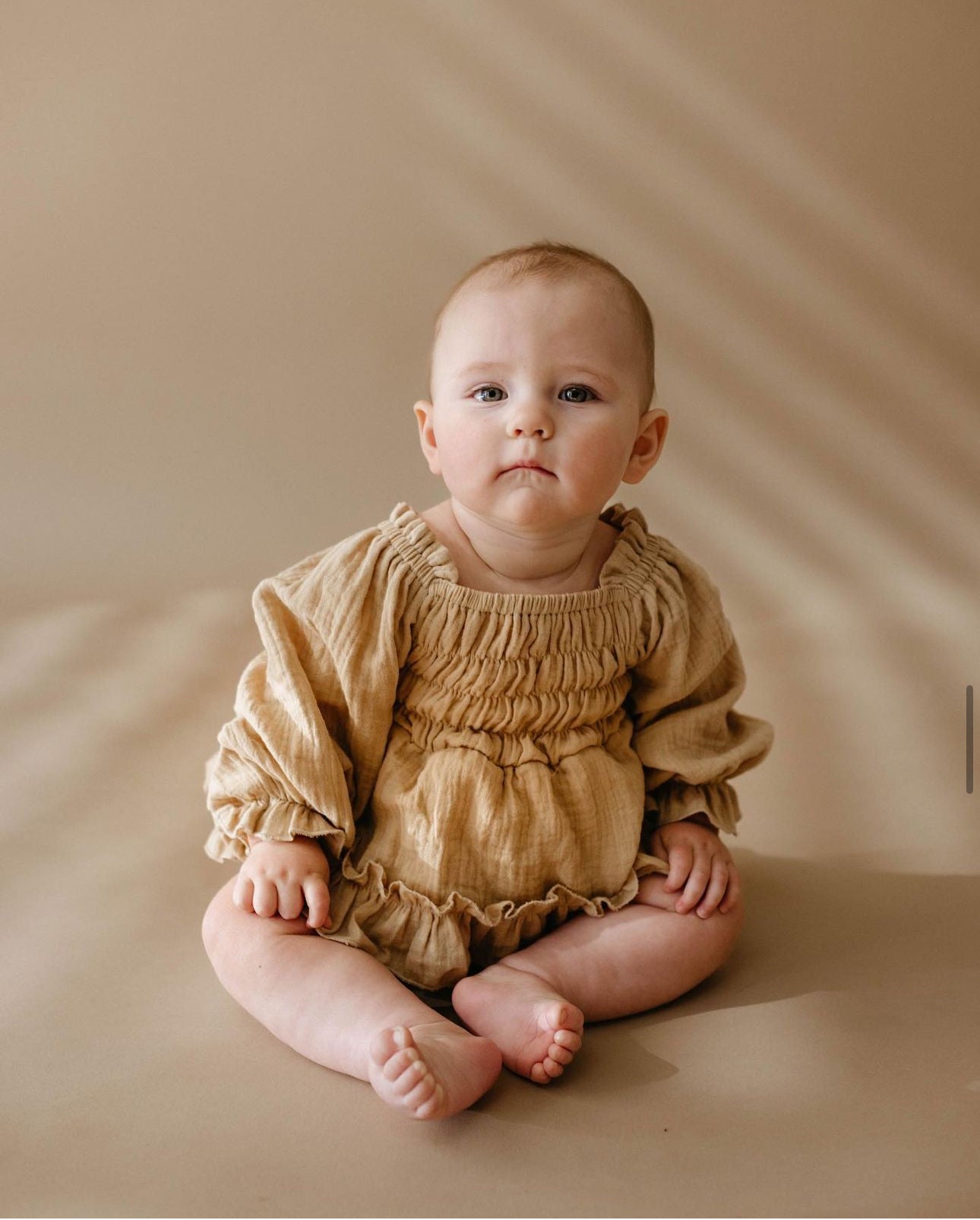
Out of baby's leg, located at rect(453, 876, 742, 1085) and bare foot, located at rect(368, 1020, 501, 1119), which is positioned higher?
baby's leg, located at rect(453, 876, 742, 1085)

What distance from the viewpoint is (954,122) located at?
239 cm

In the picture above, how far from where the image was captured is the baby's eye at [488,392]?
1216 mm

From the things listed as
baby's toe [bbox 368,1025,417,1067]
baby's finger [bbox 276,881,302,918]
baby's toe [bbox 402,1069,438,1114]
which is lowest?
baby's toe [bbox 402,1069,438,1114]

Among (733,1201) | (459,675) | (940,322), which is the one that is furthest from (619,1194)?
(940,322)

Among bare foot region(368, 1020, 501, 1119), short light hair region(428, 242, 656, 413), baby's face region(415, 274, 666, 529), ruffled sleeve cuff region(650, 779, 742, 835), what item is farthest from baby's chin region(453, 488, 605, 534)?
bare foot region(368, 1020, 501, 1119)

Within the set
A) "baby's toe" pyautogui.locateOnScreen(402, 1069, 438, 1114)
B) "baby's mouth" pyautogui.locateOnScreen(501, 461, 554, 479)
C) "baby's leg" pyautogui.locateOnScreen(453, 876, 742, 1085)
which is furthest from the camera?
"baby's mouth" pyautogui.locateOnScreen(501, 461, 554, 479)

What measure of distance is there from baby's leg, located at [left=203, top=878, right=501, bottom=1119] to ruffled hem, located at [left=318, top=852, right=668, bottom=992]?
1.5 inches

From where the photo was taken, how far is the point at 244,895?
1196 mm

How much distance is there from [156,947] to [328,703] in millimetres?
258

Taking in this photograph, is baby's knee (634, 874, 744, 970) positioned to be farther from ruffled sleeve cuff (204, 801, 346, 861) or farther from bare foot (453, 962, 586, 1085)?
ruffled sleeve cuff (204, 801, 346, 861)

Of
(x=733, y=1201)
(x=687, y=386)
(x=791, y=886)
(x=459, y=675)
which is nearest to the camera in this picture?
(x=733, y=1201)

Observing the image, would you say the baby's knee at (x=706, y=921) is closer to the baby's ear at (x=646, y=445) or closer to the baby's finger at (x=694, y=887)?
the baby's finger at (x=694, y=887)

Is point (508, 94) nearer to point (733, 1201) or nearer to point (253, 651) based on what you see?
point (253, 651)

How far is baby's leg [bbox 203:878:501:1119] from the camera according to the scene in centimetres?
101
